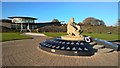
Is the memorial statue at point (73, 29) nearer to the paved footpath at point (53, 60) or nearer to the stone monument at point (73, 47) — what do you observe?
the stone monument at point (73, 47)

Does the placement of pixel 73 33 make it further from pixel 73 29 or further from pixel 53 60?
pixel 53 60

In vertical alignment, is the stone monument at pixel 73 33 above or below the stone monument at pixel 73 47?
above

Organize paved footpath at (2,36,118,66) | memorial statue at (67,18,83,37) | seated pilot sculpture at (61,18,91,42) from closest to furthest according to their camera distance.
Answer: paved footpath at (2,36,118,66) < seated pilot sculpture at (61,18,91,42) < memorial statue at (67,18,83,37)

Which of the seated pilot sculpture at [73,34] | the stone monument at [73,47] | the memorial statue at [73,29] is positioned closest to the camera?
the stone monument at [73,47]

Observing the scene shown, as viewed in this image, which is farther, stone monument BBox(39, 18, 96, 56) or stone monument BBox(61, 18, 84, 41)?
stone monument BBox(61, 18, 84, 41)

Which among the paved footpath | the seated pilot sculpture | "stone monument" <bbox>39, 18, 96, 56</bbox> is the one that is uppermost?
the seated pilot sculpture

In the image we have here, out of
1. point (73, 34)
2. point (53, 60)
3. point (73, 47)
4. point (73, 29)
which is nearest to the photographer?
point (53, 60)

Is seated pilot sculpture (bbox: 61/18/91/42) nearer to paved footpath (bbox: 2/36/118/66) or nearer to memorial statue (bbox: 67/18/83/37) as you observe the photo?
memorial statue (bbox: 67/18/83/37)

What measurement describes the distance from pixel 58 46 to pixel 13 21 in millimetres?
53419

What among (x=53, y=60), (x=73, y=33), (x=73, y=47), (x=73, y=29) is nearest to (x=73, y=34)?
(x=73, y=33)

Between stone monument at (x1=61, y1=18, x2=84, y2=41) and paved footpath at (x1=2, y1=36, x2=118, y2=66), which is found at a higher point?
stone monument at (x1=61, y1=18, x2=84, y2=41)

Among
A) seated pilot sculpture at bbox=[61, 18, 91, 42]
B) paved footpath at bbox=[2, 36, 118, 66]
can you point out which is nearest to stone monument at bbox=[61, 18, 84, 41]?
seated pilot sculpture at bbox=[61, 18, 91, 42]

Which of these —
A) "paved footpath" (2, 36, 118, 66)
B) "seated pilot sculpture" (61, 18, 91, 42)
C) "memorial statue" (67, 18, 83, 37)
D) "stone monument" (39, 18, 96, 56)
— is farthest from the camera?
"memorial statue" (67, 18, 83, 37)

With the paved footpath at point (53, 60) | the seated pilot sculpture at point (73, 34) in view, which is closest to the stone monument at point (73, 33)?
the seated pilot sculpture at point (73, 34)
